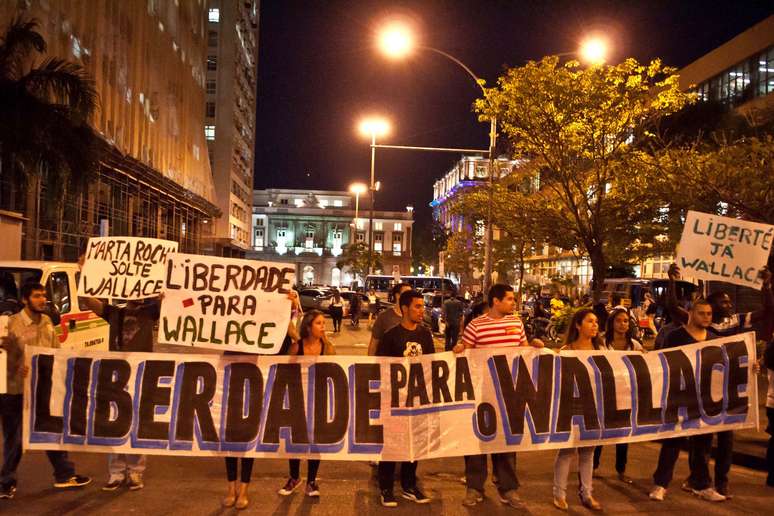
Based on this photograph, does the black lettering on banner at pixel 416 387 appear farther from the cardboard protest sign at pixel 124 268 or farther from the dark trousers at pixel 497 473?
the cardboard protest sign at pixel 124 268

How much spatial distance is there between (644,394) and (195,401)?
4.05 m

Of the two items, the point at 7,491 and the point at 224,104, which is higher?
the point at 224,104

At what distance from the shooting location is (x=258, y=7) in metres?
85.2

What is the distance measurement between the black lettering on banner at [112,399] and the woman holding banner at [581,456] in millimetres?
3684

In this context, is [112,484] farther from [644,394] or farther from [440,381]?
[644,394]

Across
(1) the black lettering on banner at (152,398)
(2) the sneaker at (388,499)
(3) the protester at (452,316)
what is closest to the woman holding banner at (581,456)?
(2) the sneaker at (388,499)

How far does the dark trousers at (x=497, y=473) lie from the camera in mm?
6090

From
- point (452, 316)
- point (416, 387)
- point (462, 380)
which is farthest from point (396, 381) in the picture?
point (452, 316)

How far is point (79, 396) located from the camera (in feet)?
20.3

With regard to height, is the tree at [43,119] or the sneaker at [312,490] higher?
the tree at [43,119]

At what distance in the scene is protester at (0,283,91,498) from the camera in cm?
586

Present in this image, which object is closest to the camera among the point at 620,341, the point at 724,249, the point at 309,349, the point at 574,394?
the point at 309,349

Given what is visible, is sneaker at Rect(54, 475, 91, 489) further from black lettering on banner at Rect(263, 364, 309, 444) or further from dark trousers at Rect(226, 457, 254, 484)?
black lettering on banner at Rect(263, 364, 309, 444)

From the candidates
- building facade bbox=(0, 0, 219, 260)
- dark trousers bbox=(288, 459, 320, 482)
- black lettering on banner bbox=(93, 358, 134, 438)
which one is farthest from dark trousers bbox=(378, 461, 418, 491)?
building facade bbox=(0, 0, 219, 260)
